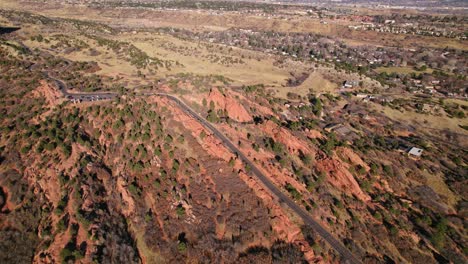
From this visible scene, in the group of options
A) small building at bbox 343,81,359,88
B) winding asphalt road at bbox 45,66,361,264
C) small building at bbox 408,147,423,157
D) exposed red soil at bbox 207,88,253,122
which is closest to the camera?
winding asphalt road at bbox 45,66,361,264

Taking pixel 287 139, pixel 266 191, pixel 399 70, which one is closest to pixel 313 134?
pixel 287 139

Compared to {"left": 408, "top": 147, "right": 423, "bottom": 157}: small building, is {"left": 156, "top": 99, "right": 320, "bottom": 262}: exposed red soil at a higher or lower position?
higher

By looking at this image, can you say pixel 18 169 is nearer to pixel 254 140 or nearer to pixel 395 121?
pixel 254 140

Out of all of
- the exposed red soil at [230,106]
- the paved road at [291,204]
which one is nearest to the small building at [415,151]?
the paved road at [291,204]

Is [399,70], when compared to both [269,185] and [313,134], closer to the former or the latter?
[313,134]

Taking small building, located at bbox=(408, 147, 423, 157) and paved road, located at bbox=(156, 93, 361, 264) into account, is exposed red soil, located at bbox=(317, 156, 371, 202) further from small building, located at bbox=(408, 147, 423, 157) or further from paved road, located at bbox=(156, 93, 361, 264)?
small building, located at bbox=(408, 147, 423, 157)

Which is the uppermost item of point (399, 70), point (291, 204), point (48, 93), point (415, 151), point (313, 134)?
point (48, 93)

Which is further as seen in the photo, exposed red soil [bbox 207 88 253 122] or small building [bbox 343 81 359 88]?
small building [bbox 343 81 359 88]

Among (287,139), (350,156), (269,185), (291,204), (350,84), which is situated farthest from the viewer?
(350,84)

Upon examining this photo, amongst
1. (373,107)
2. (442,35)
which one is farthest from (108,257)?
(442,35)

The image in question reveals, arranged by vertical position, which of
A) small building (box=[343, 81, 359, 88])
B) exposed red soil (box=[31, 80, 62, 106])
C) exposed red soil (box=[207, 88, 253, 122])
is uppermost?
exposed red soil (box=[31, 80, 62, 106])

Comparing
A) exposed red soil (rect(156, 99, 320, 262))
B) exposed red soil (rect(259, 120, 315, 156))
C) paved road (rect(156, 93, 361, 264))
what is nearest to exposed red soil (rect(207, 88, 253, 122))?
exposed red soil (rect(259, 120, 315, 156))

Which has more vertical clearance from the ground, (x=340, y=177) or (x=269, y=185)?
(x=269, y=185)
